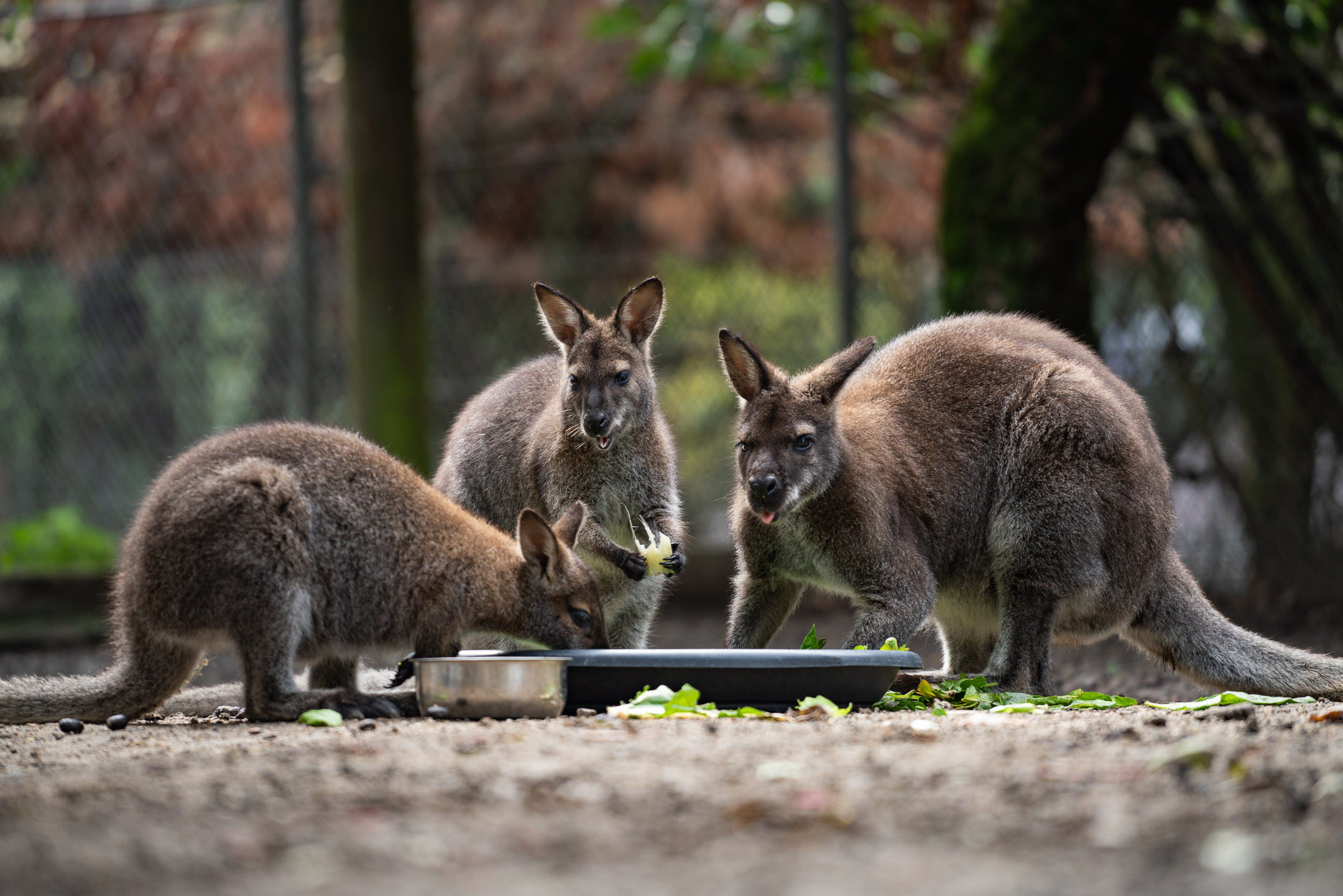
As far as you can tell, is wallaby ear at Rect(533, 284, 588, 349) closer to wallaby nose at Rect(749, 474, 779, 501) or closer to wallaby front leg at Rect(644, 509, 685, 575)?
wallaby front leg at Rect(644, 509, 685, 575)

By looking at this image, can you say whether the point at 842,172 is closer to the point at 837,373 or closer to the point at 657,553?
the point at 837,373

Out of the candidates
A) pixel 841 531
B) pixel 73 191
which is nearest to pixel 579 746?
pixel 841 531

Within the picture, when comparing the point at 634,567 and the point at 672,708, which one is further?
the point at 634,567

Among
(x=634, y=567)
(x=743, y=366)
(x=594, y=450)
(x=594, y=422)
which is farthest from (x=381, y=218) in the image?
(x=634, y=567)

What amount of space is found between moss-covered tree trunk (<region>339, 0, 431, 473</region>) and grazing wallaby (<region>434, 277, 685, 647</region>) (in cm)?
190

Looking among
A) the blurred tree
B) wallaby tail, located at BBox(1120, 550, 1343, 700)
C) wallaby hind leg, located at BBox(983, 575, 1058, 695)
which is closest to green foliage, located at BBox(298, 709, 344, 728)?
wallaby hind leg, located at BBox(983, 575, 1058, 695)

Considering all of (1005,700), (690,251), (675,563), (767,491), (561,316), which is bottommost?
(1005,700)

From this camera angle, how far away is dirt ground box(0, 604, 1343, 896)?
7.59 feet

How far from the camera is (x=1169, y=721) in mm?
4078

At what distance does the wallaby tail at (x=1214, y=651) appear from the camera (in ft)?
17.1

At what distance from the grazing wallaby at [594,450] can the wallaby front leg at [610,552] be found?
1cm

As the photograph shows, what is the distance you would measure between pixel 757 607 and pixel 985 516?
0.98 metres

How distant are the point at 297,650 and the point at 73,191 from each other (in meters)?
6.72

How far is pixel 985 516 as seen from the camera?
18.4ft
